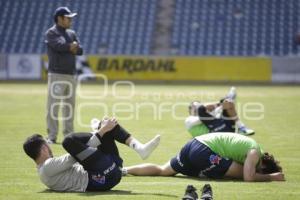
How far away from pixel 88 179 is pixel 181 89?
21.9 m

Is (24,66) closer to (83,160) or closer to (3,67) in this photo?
(3,67)

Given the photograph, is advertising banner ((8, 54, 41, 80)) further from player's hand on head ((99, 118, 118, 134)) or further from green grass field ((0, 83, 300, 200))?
player's hand on head ((99, 118, 118, 134))

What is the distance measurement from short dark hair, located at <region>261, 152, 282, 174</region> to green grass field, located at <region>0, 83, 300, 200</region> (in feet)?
0.91

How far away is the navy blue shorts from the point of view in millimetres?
9906

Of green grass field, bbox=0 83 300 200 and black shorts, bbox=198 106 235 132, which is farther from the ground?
black shorts, bbox=198 106 235 132

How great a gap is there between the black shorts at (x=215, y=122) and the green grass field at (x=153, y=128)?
59 centimetres

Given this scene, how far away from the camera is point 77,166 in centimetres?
920

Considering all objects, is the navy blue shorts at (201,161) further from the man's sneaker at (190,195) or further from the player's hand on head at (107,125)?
the man's sneaker at (190,195)

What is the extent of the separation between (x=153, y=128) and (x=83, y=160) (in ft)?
27.5

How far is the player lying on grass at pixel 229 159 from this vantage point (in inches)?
384

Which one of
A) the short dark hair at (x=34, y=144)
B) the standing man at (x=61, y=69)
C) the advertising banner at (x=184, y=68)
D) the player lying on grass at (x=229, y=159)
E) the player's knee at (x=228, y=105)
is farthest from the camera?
the advertising banner at (x=184, y=68)

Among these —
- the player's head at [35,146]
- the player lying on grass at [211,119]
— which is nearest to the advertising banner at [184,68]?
the player lying on grass at [211,119]

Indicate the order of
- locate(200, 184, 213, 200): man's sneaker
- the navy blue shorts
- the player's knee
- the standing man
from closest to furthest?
locate(200, 184, 213, 200): man's sneaker
the navy blue shorts
the standing man
the player's knee

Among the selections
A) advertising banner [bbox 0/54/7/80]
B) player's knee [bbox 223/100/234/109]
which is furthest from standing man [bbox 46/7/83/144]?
advertising banner [bbox 0/54/7/80]
